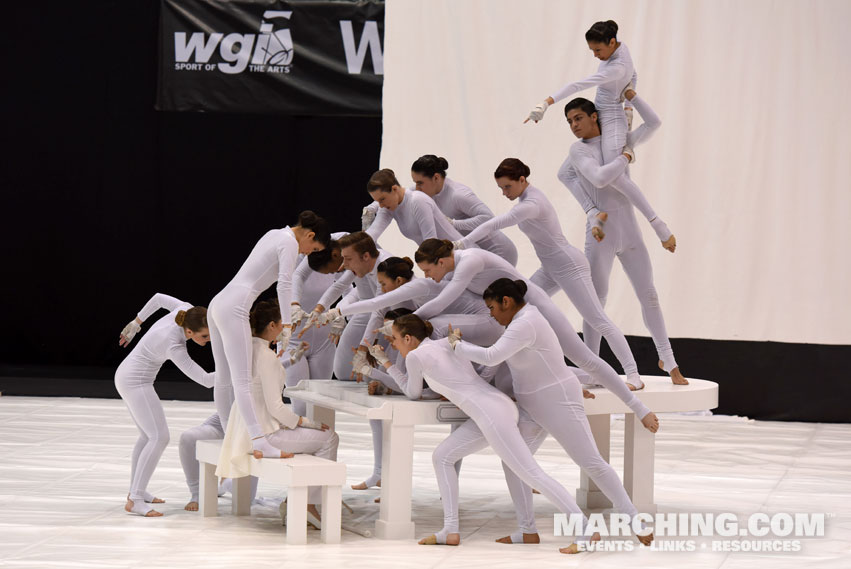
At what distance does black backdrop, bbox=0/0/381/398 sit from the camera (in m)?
10.6

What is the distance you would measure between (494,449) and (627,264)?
1767mm

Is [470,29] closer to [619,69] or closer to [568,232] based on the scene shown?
[568,232]

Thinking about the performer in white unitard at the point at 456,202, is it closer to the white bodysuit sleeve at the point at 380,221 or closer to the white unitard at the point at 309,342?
the white bodysuit sleeve at the point at 380,221

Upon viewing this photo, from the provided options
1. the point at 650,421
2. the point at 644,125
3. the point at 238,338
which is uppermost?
the point at 644,125

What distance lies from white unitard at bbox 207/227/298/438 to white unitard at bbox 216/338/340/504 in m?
0.06

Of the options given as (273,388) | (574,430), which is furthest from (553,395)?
(273,388)

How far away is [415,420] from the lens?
5082 mm

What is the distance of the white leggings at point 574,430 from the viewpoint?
495 centimetres

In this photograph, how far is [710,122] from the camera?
948 cm

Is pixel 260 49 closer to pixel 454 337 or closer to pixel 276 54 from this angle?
pixel 276 54

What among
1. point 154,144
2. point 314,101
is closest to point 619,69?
point 314,101

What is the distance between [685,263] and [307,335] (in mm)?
4318

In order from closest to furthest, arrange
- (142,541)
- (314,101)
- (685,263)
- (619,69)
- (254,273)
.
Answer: (142,541), (254,273), (619,69), (685,263), (314,101)

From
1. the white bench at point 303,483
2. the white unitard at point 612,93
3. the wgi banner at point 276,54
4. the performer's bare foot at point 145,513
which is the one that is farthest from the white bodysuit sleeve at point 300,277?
the wgi banner at point 276,54
